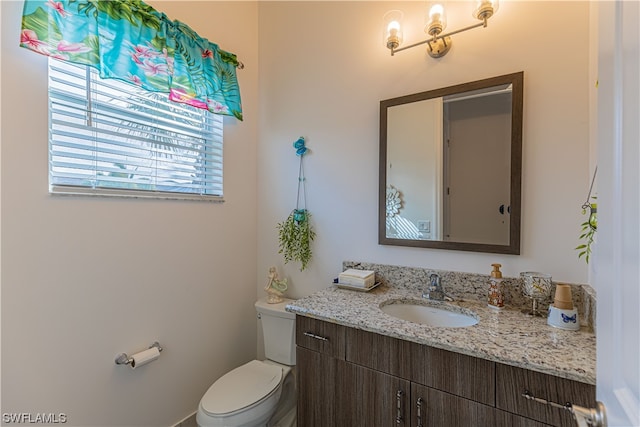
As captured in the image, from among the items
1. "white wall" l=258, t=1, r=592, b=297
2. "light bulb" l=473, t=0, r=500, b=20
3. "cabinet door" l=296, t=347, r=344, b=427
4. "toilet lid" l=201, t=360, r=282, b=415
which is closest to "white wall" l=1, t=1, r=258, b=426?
"white wall" l=258, t=1, r=592, b=297

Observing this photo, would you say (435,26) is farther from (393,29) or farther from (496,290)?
(496,290)

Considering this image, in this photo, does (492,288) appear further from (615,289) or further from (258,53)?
(258,53)

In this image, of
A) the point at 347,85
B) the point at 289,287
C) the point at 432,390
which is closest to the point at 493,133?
the point at 347,85

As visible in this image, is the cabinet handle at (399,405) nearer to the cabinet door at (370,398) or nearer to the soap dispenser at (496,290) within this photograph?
the cabinet door at (370,398)

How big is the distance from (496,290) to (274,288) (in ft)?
4.19

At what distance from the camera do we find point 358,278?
158 centimetres

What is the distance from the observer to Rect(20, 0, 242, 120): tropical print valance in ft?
3.67

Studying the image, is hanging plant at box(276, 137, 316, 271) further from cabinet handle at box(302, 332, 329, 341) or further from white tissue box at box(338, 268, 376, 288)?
cabinet handle at box(302, 332, 329, 341)

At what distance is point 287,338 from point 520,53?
1.93m

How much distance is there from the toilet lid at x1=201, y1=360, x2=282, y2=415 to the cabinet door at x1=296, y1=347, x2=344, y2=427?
0.79 feet

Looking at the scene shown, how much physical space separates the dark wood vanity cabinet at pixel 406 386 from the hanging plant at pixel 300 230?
617 millimetres

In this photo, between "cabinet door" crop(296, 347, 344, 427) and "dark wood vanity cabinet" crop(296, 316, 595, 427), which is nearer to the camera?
"dark wood vanity cabinet" crop(296, 316, 595, 427)

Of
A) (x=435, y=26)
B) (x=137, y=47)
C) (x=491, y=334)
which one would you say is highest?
(x=435, y=26)

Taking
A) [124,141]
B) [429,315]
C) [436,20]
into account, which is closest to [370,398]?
[429,315]
